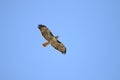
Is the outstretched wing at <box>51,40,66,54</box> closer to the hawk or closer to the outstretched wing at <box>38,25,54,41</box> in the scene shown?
the hawk

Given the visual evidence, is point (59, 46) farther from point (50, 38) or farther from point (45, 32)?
point (45, 32)

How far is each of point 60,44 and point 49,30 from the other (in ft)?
5.38

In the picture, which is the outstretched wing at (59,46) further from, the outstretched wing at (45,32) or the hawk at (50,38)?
the outstretched wing at (45,32)

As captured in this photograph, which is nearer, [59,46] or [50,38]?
[50,38]

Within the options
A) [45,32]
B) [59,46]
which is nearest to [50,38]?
[45,32]

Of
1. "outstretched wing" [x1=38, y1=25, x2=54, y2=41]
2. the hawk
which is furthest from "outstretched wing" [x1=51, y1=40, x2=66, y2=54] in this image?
"outstretched wing" [x1=38, y1=25, x2=54, y2=41]

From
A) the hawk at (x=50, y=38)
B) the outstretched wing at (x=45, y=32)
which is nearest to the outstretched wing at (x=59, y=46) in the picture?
the hawk at (x=50, y=38)

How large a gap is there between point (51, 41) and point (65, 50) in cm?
147

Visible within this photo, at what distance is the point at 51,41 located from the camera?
3744 cm

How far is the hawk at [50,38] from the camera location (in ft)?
121

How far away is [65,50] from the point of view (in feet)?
125

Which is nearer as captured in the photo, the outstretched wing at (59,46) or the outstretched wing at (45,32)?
the outstretched wing at (45,32)

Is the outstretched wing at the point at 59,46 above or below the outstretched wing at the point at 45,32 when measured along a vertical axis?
below

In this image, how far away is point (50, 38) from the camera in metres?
37.3
